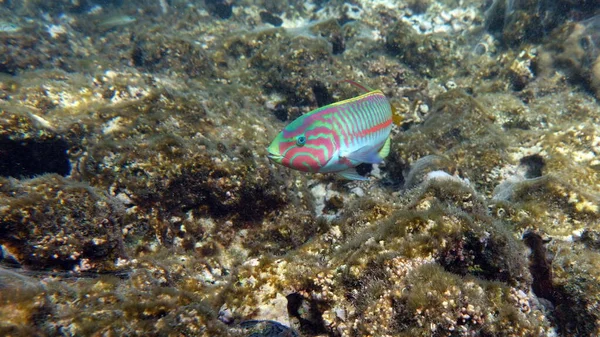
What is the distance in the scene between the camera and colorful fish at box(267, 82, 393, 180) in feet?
8.34

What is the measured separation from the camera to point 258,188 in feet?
13.7

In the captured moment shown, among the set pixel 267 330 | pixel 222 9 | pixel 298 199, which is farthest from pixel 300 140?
pixel 222 9

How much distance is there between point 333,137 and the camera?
2.60 metres

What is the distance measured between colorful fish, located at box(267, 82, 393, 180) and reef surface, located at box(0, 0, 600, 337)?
681 millimetres

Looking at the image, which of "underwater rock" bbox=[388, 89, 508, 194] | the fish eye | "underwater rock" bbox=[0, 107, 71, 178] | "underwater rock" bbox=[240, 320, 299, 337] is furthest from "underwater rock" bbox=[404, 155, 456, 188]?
"underwater rock" bbox=[0, 107, 71, 178]

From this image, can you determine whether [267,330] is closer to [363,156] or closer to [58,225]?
[363,156]

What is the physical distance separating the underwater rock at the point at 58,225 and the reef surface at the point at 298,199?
0.01 metres

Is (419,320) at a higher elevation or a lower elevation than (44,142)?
lower

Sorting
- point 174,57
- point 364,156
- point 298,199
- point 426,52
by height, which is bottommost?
point 298,199

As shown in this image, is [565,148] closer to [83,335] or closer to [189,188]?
[189,188]

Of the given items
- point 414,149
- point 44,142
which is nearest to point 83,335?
point 44,142

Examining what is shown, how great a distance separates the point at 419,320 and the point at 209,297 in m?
1.85

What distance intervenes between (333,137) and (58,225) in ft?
9.02

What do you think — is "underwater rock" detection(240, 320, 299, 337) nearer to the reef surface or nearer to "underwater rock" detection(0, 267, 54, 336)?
the reef surface
